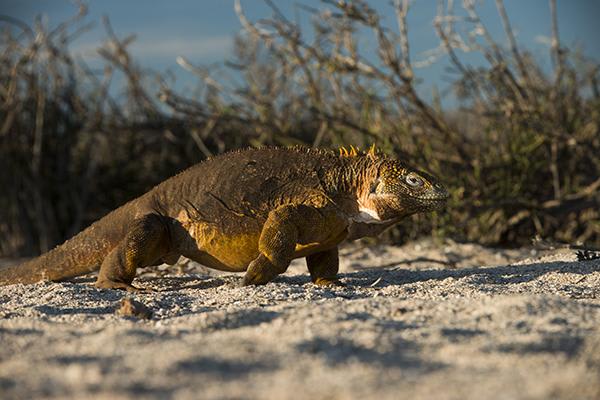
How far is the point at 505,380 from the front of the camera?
7.63ft

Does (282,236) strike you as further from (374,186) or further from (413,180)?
(413,180)

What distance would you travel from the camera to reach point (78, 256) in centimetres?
570

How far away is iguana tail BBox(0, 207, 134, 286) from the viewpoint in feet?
18.4

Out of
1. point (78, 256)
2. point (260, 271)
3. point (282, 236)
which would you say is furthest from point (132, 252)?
point (282, 236)

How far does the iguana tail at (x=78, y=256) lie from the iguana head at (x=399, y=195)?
184 cm

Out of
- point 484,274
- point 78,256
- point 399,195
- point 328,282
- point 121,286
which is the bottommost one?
point 484,274

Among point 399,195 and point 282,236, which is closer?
point 282,236

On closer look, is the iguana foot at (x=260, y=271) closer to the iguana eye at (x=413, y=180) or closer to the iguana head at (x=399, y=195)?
the iguana head at (x=399, y=195)

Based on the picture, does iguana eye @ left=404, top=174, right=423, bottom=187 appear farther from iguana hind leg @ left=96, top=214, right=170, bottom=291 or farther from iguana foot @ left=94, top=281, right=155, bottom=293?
iguana foot @ left=94, top=281, right=155, bottom=293

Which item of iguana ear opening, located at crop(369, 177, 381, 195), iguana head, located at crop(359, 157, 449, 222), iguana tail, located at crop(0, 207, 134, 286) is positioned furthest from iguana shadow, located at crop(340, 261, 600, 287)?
iguana tail, located at crop(0, 207, 134, 286)

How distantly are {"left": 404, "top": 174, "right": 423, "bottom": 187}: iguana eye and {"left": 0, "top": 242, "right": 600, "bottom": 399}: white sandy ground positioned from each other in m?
0.83

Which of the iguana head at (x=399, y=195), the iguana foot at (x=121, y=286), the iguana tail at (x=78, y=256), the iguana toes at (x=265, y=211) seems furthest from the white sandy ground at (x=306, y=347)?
the iguana tail at (x=78, y=256)

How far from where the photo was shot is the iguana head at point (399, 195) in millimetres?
5109

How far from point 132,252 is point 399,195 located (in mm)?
1916
